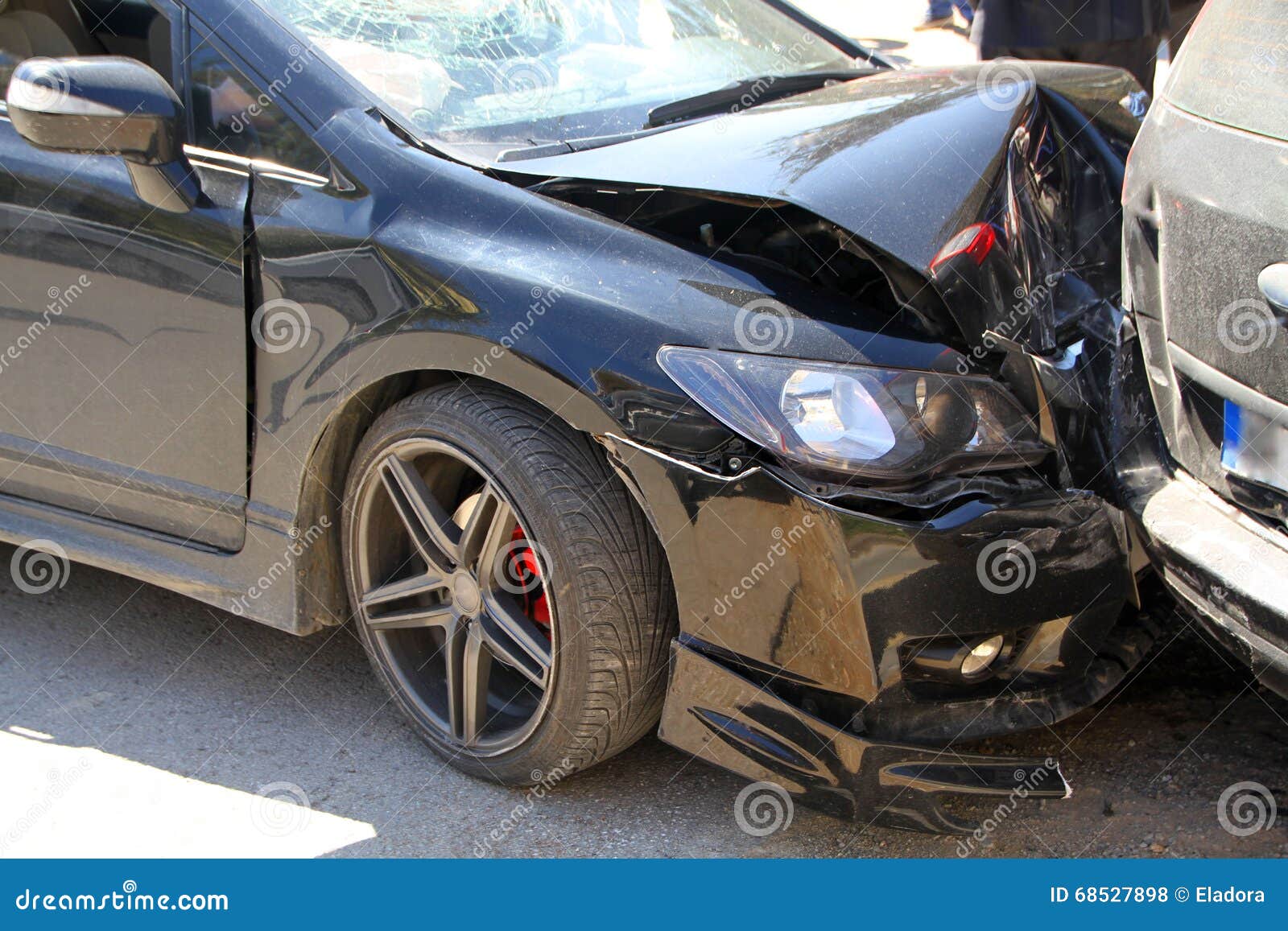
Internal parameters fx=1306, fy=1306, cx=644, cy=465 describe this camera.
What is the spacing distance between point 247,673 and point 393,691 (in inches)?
24.3

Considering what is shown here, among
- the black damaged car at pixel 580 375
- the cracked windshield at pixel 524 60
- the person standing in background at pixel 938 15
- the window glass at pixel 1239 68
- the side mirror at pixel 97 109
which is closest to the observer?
the window glass at pixel 1239 68

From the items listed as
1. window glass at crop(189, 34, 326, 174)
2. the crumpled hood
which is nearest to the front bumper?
the crumpled hood

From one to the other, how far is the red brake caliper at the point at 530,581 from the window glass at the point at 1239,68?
1452 millimetres

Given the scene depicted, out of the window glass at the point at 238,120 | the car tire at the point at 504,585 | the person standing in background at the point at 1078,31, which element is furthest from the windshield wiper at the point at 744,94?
the person standing in background at the point at 1078,31

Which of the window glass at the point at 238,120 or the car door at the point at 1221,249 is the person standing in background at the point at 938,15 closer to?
the car door at the point at 1221,249

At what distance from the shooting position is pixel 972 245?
2.46 m

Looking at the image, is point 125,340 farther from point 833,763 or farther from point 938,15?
point 938,15

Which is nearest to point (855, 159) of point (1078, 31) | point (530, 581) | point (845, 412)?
point (845, 412)

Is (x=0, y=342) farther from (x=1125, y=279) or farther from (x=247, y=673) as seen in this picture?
(x=1125, y=279)

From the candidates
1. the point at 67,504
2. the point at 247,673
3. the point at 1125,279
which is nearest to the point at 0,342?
the point at 67,504

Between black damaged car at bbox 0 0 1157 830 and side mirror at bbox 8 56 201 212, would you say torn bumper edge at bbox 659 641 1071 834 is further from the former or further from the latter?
side mirror at bbox 8 56 201 212

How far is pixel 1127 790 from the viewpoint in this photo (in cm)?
262

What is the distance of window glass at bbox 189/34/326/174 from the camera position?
8.60 feet

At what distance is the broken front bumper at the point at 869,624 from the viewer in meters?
2.14
